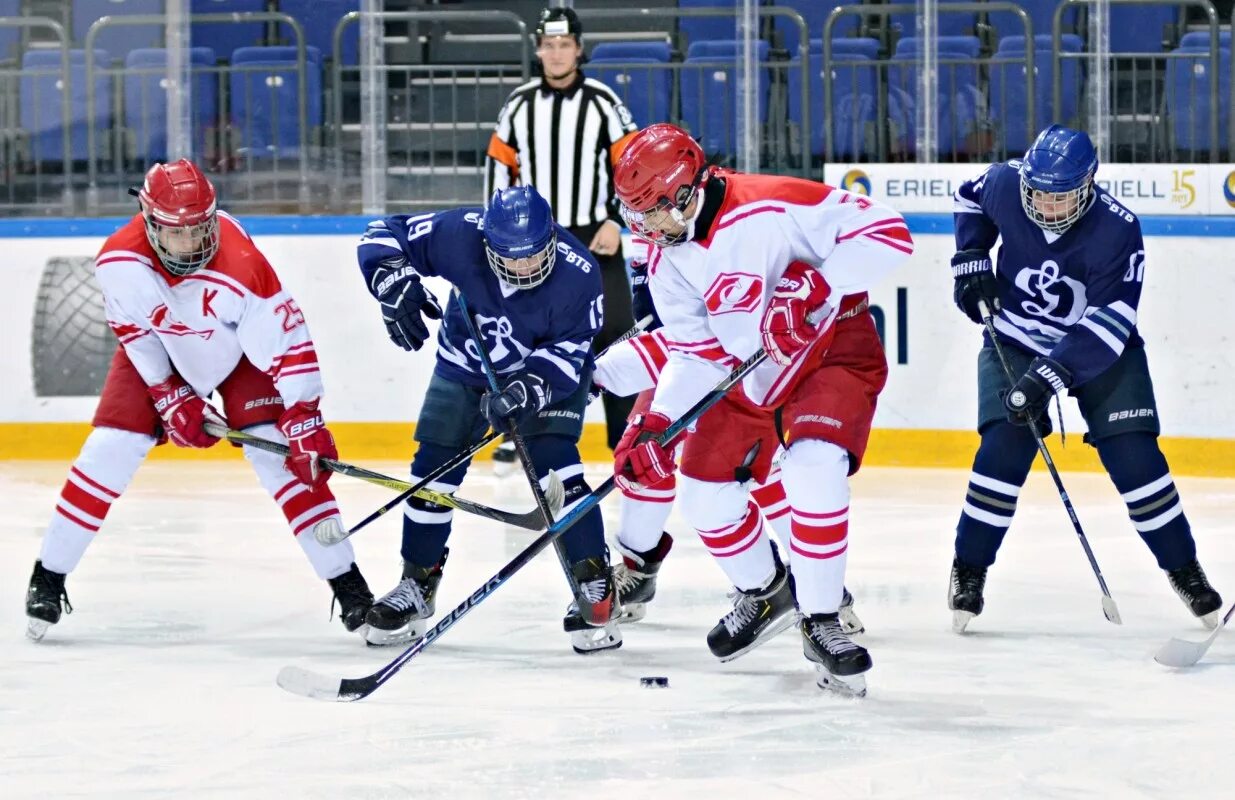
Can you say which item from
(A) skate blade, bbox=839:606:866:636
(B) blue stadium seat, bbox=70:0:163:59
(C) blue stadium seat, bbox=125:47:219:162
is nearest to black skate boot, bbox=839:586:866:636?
(A) skate blade, bbox=839:606:866:636

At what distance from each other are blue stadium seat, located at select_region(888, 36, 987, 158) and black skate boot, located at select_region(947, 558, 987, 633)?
2.44 meters

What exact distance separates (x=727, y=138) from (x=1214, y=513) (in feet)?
6.52

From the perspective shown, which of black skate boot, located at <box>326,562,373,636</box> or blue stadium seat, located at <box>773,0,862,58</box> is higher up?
blue stadium seat, located at <box>773,0,862,58</box>

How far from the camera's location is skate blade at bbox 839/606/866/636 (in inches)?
139

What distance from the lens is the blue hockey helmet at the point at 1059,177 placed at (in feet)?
11.2

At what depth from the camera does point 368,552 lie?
4508 millimetres

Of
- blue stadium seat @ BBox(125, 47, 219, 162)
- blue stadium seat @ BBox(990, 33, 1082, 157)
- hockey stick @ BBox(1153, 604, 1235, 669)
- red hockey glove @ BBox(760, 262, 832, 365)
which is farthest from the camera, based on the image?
blue stadium seat @ BBox(125, 47, 219, 162)

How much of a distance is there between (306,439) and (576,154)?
2197 millimetres

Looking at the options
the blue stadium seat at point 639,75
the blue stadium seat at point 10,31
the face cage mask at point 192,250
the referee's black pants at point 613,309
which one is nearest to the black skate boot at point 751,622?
the face cage mask at point 192,250

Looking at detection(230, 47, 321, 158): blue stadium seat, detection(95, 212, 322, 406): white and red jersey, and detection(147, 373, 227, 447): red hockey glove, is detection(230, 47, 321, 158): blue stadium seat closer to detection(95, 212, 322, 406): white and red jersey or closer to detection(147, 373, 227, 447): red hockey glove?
detection(95, 212, 322, 406): white and red jersey

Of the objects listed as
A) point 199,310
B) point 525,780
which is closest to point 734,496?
point 525,780

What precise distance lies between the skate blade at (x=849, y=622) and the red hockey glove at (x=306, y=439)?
40.1 inches

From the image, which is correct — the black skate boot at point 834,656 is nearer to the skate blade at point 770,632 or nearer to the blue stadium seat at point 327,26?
the skate blade at point 770,632

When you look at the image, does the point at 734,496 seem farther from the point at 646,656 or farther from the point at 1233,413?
the point at 1233,413
